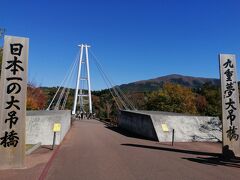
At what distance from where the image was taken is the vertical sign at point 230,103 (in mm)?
11523

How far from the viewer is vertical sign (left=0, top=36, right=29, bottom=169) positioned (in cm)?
853

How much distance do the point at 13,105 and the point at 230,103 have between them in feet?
Answer: 24.2

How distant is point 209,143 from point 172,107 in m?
23.5

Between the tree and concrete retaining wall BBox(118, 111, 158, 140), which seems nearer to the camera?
concrete retaining wall BBox(118, 111, 158, 140)

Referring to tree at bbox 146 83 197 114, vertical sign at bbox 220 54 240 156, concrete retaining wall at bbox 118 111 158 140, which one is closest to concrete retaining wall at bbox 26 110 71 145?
concrete retaining wall at bbox 118 111 158 140

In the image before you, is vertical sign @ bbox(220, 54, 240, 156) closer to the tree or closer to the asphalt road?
the asphalt road

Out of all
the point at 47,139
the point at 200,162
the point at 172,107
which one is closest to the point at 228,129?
the point at 200,162

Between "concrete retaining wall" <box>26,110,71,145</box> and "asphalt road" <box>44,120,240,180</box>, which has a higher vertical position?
"concrete retaining wall" <box>26,110,71,145</box>

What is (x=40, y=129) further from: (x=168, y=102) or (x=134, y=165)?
(x=168, y=102)

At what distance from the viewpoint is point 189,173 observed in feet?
26.7

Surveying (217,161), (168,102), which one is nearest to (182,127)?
(217,161)

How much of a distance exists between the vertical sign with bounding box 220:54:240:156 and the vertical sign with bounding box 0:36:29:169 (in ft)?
22.3

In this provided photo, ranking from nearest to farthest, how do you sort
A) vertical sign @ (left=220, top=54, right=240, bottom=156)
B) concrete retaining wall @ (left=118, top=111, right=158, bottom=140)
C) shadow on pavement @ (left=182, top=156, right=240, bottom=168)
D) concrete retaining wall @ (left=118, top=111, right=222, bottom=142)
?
shadow on pavement @ (left=182, top=156, right=240, bottom=168)
vertical sign @ (left=220, top=54, right=240, bottom=156)
concrete retaining wall @ (left=118, top=111, right=222, bottom=142)
concrete retaining wall @ (left=118, top=111, right=158, bottom=140)

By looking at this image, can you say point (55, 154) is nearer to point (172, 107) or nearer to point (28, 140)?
point (28, 140)
